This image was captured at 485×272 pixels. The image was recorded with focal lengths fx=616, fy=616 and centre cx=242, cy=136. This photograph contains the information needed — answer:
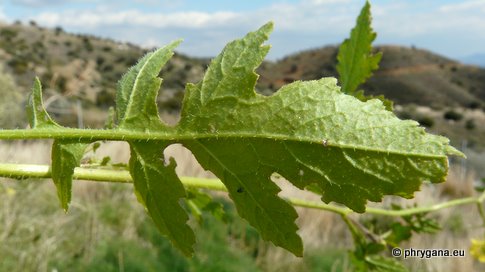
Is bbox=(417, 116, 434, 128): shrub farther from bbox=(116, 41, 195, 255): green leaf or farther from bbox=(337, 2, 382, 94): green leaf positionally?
bbox=(116, 41, 195, 255): green leaf

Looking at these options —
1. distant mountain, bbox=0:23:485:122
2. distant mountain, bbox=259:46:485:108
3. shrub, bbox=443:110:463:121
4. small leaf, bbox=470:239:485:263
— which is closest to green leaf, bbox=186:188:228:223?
small leaf, bbox=470:239:485:263

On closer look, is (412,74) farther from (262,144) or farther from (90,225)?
(262,144)

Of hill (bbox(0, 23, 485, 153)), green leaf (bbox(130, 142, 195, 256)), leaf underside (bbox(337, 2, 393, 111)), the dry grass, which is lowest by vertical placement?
the dry grass

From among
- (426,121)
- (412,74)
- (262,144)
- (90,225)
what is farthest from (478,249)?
(412,74)

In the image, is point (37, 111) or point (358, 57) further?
point (358, 57)

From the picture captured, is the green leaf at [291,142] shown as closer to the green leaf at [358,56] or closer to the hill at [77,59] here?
the green leaf at [358,56]

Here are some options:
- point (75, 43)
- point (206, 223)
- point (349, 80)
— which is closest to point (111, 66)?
point (75, 43)

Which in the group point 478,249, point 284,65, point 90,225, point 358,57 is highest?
point 284,65
